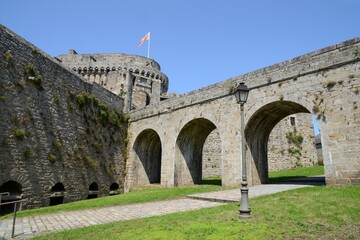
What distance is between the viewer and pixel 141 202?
10.0 m

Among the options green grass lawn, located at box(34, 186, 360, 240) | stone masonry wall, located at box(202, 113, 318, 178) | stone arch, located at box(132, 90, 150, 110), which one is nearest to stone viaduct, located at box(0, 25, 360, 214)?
stone arch, located at box(132, 90, 150, 110)

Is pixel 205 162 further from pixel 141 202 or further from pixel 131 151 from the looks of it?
pixel 141 202

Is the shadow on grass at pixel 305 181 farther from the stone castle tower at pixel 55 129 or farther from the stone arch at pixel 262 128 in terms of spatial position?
the stone castle tower at pixel 55 129

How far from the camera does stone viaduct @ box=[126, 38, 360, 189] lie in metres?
9.40

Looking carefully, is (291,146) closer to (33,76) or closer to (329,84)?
(329,84)

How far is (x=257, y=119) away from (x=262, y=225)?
8734 millimetres

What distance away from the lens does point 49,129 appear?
12.8m

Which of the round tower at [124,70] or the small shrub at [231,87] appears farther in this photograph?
the round tower at [124,70]

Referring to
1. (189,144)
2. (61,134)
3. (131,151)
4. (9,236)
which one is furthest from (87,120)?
(9,236)

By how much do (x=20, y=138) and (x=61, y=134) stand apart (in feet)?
8.06

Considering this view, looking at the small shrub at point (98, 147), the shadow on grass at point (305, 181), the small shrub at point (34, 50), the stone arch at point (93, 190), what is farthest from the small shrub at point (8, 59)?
the shadow on grass at point (305, 181)

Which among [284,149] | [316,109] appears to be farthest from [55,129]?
[284,149]

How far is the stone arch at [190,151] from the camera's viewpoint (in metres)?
15.8

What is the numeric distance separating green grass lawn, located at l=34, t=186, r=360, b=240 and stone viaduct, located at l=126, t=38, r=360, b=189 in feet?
11.5
